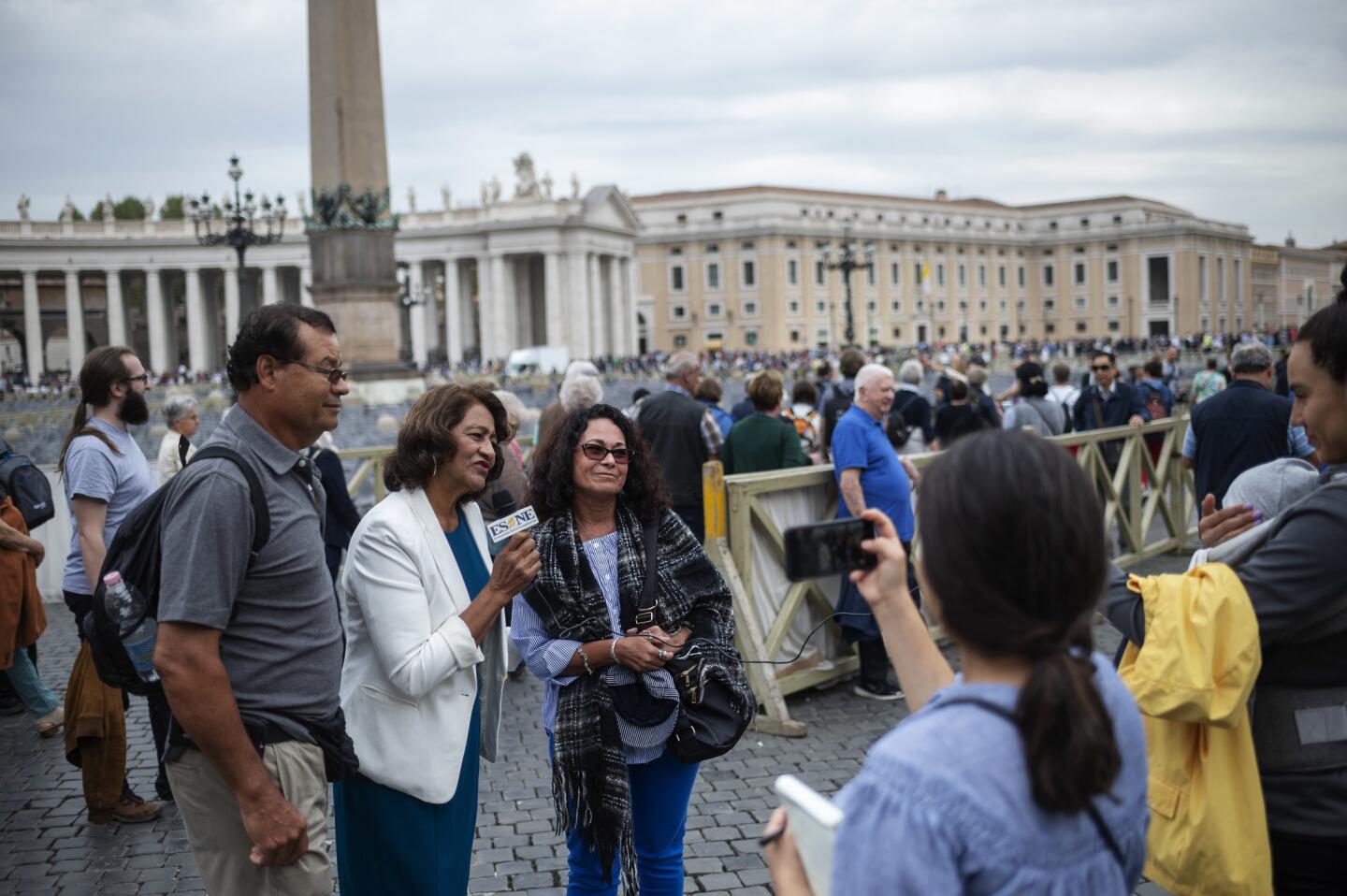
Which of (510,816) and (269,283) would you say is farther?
(269,283)

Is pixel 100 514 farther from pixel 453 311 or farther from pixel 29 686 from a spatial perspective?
pixel 453 311

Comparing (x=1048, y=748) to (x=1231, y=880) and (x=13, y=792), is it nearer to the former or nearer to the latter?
(x=1231, y=880)

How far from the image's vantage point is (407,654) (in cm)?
266

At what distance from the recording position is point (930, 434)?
10.0 meters

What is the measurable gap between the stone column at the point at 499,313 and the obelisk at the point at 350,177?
50.3 m

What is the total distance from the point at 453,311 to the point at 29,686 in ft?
240

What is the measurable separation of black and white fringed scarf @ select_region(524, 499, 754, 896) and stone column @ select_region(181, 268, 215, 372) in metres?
73.5

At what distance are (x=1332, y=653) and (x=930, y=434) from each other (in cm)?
797

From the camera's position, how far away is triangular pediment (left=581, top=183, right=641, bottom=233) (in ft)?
242

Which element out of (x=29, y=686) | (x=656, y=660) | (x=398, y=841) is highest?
(x=656, y=660)

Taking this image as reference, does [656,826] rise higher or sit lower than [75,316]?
lower

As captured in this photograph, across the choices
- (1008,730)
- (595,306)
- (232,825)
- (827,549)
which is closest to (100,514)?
(232,825)

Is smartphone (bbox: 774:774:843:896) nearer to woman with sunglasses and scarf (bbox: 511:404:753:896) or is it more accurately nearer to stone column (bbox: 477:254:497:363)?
woman with sunglasses and scarf (bbox: 511:404:753:896)

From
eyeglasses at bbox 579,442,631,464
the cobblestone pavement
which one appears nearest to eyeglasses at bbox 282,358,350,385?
eyeglasses at bbox 579,442,631,464
